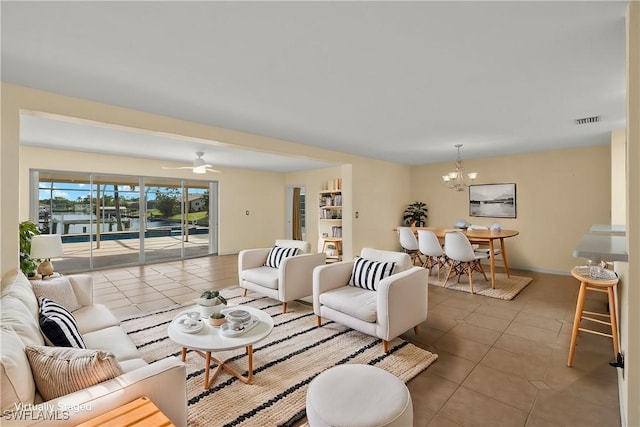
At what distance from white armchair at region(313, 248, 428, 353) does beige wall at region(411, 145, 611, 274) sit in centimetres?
406

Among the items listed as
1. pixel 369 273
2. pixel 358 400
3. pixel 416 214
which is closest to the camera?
pixel 358 400

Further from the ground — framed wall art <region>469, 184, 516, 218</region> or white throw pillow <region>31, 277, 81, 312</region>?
framed wall art <region>469, 184, 516, 218</region>

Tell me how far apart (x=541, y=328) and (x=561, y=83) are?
239 centimetres

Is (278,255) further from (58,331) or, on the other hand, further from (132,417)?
(132,417)

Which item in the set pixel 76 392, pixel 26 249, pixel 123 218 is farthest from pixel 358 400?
pixel 123 218

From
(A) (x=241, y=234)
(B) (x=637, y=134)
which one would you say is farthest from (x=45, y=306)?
(A) (x=241, y=234)

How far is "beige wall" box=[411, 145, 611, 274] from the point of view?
5.01 metres

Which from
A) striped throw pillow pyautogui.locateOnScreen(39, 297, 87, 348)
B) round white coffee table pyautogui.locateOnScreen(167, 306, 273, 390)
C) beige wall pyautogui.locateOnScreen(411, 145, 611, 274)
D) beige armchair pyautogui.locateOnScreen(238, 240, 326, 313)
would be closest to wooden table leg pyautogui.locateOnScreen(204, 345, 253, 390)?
round white coffee table pyautogui.locateOnScreen(167, 306, 273, 390)

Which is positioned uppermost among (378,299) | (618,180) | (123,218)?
(618,180)

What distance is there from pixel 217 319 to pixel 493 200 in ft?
19.4

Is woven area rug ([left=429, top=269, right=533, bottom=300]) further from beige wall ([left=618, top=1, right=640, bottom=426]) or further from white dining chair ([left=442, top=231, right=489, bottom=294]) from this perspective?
beige wall ([left=618, top=1, right=640, bottom=426])

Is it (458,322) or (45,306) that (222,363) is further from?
(458,322)

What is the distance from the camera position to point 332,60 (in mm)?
2121

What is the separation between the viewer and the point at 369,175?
6195mm
